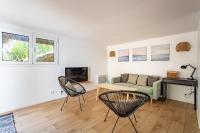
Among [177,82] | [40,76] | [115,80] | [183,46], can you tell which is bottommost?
[115,80]

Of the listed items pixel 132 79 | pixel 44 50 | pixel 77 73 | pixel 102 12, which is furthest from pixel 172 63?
pixel 44 50

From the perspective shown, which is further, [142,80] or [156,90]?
[142,80]

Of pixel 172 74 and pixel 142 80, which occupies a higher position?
pixel 172 74

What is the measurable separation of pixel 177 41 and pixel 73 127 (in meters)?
3.83

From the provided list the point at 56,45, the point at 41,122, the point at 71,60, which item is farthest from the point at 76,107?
the point at 56,45

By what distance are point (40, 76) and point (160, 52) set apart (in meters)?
3.96

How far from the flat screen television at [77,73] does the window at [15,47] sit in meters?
1.28

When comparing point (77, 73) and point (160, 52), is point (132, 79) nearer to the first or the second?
point (160, 52)

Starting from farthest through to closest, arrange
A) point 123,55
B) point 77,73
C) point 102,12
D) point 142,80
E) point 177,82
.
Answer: point 123,55
point 77,73
point 142,80
point 177,82
point 102,12

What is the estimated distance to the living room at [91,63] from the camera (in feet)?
6.92

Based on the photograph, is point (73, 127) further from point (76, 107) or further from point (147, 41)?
point (147, 41)

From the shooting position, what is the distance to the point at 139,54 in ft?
15.5

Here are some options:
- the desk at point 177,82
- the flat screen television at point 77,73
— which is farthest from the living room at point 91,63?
the flat screen television at point 77,73

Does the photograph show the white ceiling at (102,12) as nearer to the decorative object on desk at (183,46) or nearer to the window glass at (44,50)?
the decorative object on desk at (183,46)
